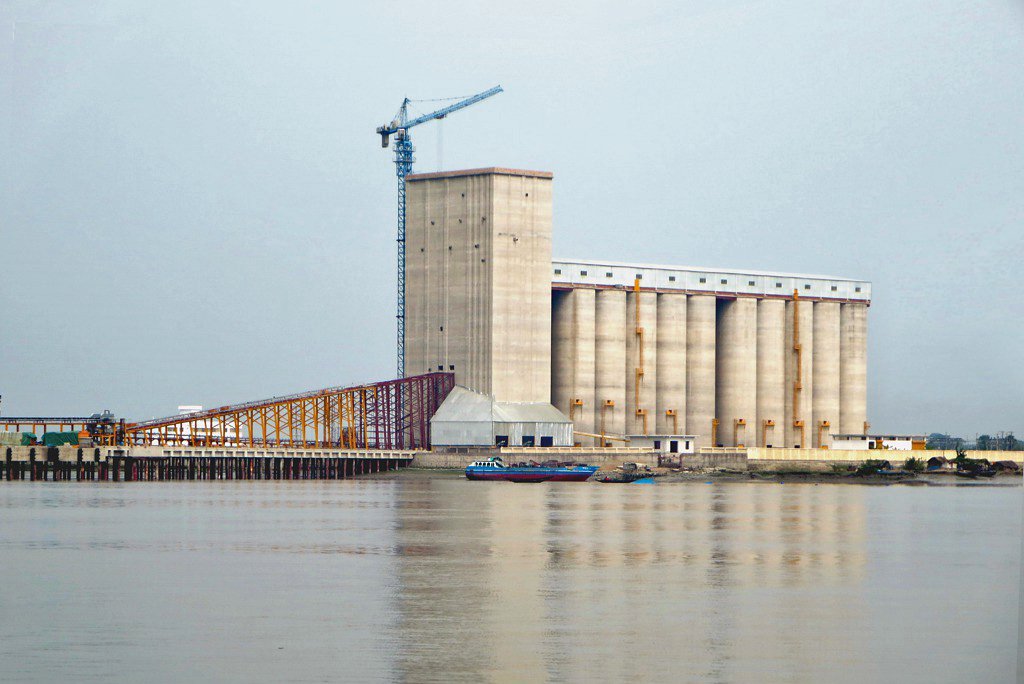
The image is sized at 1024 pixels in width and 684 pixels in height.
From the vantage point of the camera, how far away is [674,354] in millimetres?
125312

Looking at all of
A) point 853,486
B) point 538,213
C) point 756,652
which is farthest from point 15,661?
point 538,213

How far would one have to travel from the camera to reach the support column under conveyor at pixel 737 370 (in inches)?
5064

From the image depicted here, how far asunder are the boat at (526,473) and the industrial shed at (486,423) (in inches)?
276

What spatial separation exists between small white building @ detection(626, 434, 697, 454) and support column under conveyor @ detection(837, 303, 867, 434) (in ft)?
70.8

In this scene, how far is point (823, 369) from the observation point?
133 meters

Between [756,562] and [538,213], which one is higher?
[538,213]

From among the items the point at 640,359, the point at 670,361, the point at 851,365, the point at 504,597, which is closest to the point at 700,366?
the point at 670,361

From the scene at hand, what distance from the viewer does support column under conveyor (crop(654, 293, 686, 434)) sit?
12475 centimetres

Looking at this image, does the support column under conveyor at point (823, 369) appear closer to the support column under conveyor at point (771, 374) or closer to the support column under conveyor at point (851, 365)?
the support column under conveyor at point (851, 365)

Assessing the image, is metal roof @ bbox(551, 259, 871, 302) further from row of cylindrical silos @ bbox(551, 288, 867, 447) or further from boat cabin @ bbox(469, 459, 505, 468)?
boat cabin @ bbox(469, 459, 505, 468)

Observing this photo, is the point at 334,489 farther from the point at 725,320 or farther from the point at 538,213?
the point at 725,320

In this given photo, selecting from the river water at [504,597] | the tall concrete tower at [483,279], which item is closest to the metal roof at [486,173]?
the tall concrete tower at [483,279]

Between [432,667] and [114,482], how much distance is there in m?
85.5

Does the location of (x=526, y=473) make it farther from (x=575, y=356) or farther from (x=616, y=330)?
(x=616, y=330)
